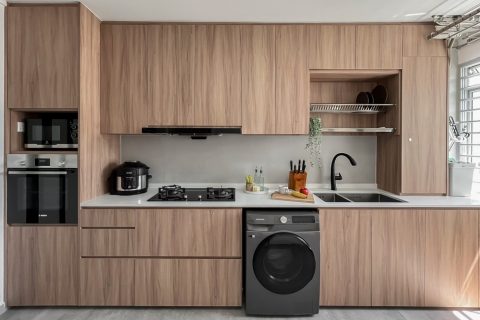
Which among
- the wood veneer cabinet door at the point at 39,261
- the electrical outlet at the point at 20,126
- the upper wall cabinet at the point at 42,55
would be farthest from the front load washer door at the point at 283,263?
A: the electrical outlet at the point at 20,126

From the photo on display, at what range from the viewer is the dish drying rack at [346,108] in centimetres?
296

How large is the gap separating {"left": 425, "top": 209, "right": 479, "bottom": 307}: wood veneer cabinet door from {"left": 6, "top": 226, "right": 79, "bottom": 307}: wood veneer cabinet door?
8.90ft

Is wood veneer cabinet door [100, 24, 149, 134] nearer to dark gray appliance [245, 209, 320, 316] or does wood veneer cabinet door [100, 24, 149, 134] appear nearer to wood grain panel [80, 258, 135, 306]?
wood grain panel [80, 258, 135, 306]

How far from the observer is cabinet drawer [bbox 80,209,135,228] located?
8.07 feet

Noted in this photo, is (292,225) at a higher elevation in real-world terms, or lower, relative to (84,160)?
lower

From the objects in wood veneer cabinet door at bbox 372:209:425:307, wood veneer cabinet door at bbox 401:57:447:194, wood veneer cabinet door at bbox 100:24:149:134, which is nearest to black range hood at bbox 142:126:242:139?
wood veneer cabinet door at bbox 100:24:149:134

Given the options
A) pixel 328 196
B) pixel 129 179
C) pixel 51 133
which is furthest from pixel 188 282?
pixel 51 133

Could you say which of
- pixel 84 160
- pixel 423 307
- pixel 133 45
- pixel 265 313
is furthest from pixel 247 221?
pixel 133 45

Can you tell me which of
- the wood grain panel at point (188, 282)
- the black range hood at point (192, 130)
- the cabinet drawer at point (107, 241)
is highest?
the black range hood at point (192, 130)

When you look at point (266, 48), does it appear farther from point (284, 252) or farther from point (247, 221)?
point (284, 252)

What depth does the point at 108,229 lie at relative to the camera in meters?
2.47

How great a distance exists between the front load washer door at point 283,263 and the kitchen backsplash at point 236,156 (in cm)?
95

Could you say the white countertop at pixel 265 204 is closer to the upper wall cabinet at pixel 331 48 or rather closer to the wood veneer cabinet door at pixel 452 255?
the wood veneer cabinet door at pixel 452 255

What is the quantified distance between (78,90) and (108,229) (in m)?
1.08
